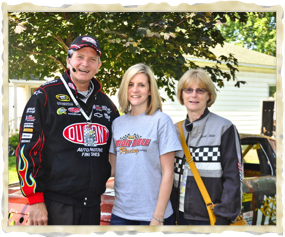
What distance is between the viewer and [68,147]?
2.32 meters

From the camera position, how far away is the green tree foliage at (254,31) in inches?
115

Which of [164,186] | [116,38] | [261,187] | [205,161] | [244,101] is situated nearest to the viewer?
[164,186]

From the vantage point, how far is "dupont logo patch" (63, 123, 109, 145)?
2.34 m

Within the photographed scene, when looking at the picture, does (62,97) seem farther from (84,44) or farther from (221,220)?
(221,220)

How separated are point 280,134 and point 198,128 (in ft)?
3.05

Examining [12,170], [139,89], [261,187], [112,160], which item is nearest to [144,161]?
[112,160]

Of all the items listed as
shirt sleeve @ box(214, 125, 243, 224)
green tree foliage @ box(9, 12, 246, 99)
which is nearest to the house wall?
green tree foliage @ box(9, 12, 246, 99)

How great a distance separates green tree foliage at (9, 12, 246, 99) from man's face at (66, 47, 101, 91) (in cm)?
74

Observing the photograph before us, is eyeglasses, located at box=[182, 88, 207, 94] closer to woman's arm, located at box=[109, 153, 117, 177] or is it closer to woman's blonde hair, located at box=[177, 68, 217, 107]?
woman's blonde hair, located at box=[177, 68, 217, 107]

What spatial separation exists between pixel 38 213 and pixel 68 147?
554mm

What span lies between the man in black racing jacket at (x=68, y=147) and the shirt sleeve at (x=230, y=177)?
3.14ft

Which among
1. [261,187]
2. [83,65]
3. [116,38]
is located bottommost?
[261,187]

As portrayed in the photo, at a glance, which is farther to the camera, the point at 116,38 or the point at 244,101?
the point at 244,101

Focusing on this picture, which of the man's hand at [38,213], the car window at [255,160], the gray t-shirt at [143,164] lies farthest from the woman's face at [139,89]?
the car window at [255,160]
